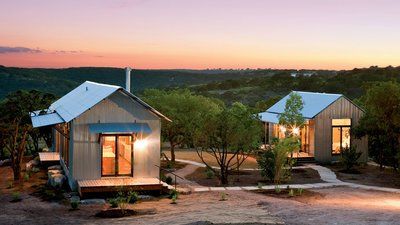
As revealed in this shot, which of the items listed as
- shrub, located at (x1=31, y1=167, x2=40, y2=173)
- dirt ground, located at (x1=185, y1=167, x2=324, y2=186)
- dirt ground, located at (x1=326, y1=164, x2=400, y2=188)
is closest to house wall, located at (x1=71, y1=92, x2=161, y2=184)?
dirt ground, located at (x1=185, y1=167, x2=324, y2=186)

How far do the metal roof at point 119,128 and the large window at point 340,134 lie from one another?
15624 mm

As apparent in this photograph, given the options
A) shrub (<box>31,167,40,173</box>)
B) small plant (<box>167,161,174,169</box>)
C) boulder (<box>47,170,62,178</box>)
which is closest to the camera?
boulder (<box>47,170,62,178</box>)

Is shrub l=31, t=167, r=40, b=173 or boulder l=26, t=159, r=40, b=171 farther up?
boulder l=26, t=159, r=40, b=171

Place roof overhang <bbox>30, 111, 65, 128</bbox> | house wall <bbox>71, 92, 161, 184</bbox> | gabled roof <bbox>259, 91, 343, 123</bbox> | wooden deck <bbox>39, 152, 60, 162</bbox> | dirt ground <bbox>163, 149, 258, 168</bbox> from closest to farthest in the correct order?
house wall <bbox>71, 92, 161, 184</bbox> < roof overhang <bbox>30, 111, 65, 128</bbox> < wooden deck <bbox>39, 152, 60, 162</bbox> < dirt ground <bbox>163, 149, 258, 168</bbox> < gabled roof <bbox>259, 91, 343, 123</bbox>

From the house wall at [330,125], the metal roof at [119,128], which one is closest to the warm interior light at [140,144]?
the metal roof at [119,128]

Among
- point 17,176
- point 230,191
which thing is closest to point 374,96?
point 230,191

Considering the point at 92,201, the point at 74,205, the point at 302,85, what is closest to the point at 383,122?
the point at 92,201

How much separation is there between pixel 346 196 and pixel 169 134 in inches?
534

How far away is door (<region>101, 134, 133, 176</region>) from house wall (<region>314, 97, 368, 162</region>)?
1505 centimetres

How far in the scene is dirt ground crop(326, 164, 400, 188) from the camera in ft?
86.0

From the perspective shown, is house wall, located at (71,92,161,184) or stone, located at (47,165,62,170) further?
stone, located at (47,165,62,170)

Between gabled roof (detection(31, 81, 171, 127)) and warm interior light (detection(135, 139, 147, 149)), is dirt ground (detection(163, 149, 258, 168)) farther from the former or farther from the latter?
warm interior light (detection(135, 139, 147, 149))

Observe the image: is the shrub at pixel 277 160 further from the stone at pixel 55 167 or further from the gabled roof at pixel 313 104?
the stone at pixel 55 167

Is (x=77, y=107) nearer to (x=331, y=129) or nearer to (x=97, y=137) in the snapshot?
(x=97, y=137)
